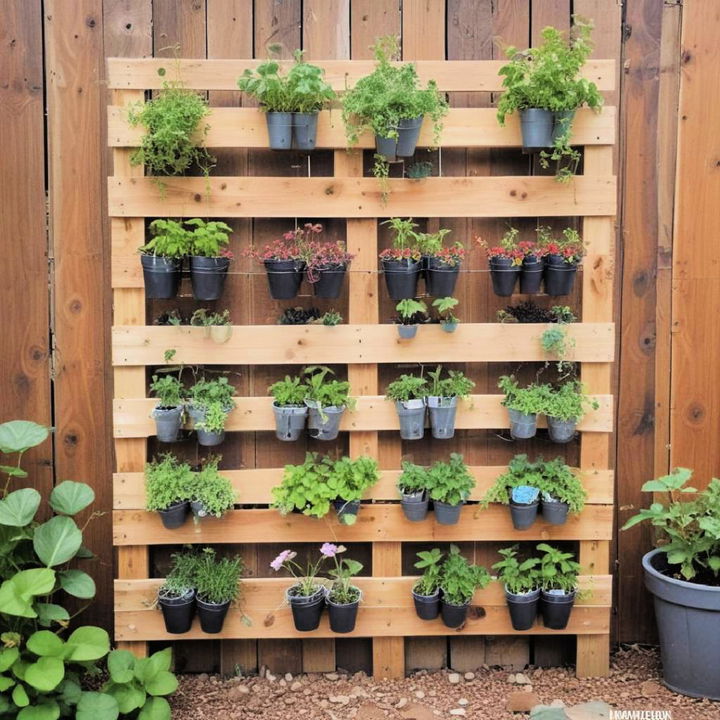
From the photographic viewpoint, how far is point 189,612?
3.86m

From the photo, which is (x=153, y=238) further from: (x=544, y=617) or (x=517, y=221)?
(x=544, y=617)

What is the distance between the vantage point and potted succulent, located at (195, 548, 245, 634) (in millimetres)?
3842

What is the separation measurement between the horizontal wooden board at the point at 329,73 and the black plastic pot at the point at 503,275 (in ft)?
2.29

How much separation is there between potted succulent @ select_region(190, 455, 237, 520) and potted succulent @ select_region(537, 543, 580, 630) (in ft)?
4.29

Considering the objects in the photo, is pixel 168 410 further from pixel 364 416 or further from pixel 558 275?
pixel 558 275

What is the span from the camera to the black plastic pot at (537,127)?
369 cm

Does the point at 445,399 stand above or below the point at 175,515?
above

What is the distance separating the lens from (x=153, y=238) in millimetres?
3916

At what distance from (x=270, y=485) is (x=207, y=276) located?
2.98 feet

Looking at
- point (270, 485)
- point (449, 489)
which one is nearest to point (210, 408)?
point (270, 485)

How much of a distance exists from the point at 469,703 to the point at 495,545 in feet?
2.17

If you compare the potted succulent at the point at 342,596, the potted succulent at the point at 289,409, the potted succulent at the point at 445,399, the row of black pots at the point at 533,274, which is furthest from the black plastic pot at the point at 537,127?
the potted succulent at the point at 342,596

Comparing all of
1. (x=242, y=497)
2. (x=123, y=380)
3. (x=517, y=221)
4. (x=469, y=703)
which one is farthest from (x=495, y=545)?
(x=123, y=380)

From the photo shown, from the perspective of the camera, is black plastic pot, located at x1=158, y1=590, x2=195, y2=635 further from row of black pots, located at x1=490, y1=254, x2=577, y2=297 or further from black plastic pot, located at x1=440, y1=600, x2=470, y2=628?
row of black pots, located at x1=490, y1=254, x2=577, y2=297
